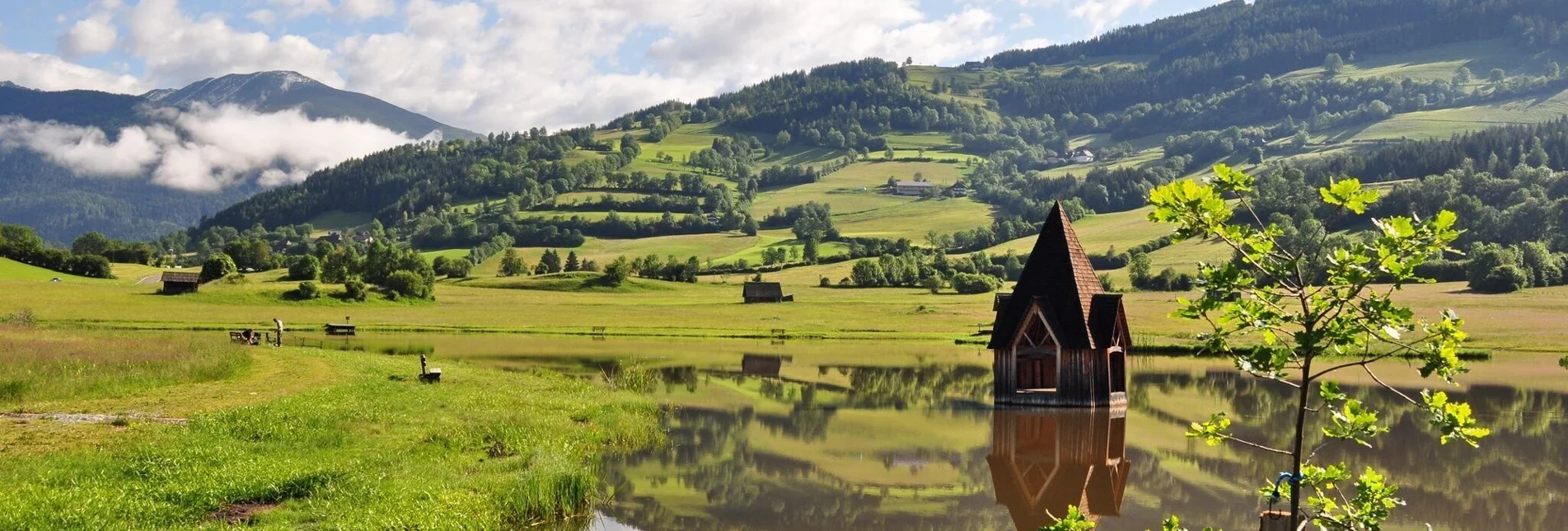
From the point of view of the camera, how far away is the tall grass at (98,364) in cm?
3272

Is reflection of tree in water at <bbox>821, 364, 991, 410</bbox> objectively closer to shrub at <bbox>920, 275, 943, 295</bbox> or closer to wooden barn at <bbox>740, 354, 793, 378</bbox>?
wooden barn at <bbox>740, 354, 793, 378</bbox>

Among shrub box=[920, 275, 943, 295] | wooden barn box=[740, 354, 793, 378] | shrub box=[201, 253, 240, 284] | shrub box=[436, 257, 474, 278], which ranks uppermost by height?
shrub box=[201, 253, 240, 284]

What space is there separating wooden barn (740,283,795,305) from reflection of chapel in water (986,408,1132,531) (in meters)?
78.7

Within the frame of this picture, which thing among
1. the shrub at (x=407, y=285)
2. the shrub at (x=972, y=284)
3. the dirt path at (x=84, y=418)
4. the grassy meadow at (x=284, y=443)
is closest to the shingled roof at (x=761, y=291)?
the shrub at (x=972, y=284)

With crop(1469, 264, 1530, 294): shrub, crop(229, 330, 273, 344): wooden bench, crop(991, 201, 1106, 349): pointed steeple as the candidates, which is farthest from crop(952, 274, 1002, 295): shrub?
crop(991, 201, 1106, 349): pointed steeple

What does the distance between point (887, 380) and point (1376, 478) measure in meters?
41.7

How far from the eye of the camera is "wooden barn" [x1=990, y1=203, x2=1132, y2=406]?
38.4 metres

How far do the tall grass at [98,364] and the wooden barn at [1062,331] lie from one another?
27.7m

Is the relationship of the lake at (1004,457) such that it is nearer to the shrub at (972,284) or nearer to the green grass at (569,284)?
the green grass at (569,284)

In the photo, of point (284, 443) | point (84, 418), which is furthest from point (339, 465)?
point (84, 418)

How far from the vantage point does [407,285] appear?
105750 millimetres

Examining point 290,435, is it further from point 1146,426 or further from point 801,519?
point 1146,426

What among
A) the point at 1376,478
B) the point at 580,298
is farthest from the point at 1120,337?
the point at 580,298

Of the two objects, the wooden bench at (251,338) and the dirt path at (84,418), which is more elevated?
the dirt path at (84,418)
